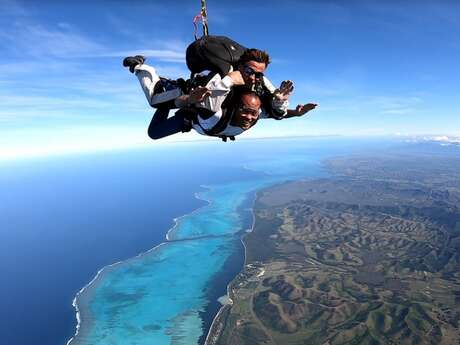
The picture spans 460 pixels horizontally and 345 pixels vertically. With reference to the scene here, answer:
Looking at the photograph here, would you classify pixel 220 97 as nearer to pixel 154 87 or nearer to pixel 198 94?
pixel 198 94

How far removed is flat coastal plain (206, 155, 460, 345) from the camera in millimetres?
62875

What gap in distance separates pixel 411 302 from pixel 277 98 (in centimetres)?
8574

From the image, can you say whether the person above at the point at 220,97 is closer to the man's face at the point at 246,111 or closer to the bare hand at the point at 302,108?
the man's face at the point at 246,111

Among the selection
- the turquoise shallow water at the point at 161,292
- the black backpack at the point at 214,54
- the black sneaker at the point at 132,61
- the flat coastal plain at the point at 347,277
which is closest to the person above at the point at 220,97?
the black sneaker at the point at 132,61

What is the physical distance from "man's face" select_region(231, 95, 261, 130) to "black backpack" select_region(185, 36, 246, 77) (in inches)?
17.5

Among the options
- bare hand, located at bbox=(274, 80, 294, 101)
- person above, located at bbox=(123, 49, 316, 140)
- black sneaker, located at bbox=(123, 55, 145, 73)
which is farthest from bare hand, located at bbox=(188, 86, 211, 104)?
black sneaker, located at bbox=(123, 55, 145, 73)

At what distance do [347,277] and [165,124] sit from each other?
92431mm

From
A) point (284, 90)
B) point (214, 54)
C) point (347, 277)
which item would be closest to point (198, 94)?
point (214, 54)

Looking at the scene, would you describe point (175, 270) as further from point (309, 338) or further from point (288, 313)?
point (309, 338)

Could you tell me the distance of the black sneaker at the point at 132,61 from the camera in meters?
4.69

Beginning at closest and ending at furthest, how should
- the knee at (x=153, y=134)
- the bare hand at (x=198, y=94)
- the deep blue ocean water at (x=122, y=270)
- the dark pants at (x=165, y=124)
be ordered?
the bare hand at (x=198, y=94) < the dark pants at (x=165, y=124) < the knee at (x=153, y=134) < the deep blue ocean water at (x=122, y=270)

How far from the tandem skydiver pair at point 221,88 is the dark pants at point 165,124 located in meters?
0.19

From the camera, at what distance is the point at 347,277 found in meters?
86.7

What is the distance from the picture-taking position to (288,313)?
229 feet
